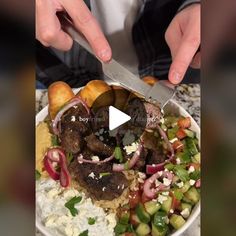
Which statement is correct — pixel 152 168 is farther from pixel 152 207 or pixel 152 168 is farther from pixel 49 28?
pixel 49 28

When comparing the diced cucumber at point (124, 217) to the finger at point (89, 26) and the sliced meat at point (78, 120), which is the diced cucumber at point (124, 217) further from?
the finger at point (89, 26)

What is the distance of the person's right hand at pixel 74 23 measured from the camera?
1256 mm

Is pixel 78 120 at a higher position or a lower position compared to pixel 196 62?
lower

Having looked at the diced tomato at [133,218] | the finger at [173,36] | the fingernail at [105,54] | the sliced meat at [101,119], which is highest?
the finger at [173,36]

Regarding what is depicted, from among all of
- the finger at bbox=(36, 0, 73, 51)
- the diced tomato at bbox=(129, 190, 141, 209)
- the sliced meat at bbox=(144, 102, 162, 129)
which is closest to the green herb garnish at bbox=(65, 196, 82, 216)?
the diced tomato at bbox=(129, 190, 141, 209)

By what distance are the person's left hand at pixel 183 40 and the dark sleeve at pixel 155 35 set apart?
0.01m

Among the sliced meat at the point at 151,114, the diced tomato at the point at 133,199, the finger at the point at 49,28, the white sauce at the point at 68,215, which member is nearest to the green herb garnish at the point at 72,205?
the white sauce at the point at 68,215

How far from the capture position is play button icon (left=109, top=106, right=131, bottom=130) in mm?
1267

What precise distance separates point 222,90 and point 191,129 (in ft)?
0.40

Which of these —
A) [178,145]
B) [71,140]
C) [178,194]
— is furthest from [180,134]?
[71,140]

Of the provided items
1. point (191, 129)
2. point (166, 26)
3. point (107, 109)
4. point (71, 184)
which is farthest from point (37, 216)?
point (166, 26)

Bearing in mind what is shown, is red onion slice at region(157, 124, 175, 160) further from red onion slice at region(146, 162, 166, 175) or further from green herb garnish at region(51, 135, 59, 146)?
green herb garnish at region(51, 135, 59, 146)

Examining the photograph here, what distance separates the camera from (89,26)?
1258mm

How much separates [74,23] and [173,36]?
0.21 meters
